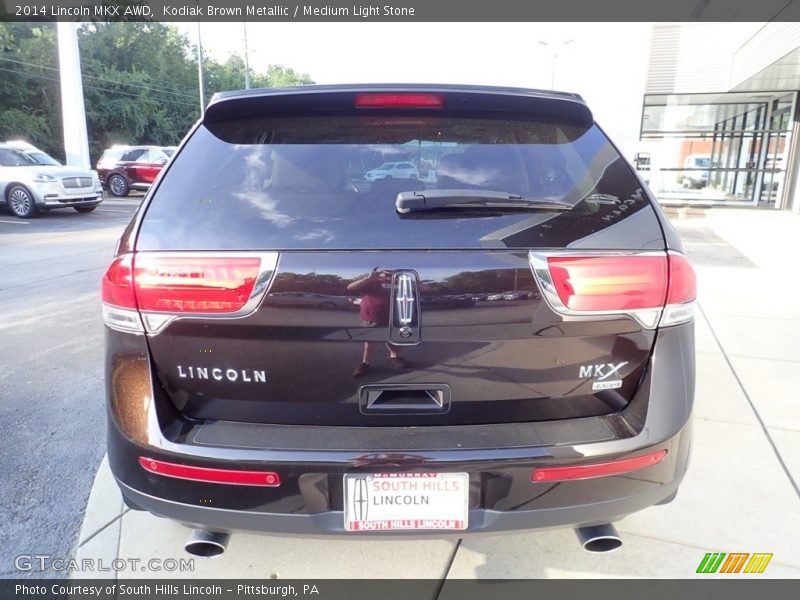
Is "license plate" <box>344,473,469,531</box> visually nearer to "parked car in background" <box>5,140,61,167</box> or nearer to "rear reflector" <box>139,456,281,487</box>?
"rear reflector" <box>139,456,281,487</box>

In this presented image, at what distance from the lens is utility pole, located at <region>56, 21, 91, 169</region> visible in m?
19.8

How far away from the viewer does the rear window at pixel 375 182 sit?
1.68 metres

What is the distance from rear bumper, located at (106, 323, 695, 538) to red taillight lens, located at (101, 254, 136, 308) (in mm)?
112

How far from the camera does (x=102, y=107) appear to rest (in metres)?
33.8

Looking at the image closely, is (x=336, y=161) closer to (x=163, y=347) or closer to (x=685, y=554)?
(x=163, y=347)

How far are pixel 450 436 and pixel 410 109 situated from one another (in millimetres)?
1102

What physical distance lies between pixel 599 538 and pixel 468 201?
3.90 ft

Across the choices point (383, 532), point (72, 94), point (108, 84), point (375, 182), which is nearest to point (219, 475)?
point (383, 532)

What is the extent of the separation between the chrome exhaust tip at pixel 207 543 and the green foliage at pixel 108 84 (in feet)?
113

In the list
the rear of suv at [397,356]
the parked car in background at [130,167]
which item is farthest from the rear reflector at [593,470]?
the parked car in background at [130,167]

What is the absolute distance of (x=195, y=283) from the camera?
1651mm

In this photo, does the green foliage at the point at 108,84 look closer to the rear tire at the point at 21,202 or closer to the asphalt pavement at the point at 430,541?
the rear tire at the point at 21,202

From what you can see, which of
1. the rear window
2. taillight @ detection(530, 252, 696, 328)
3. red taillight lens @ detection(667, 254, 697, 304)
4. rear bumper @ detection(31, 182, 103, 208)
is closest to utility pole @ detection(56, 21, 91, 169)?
rear bumper @ detection(31, 182, 103, 208)
